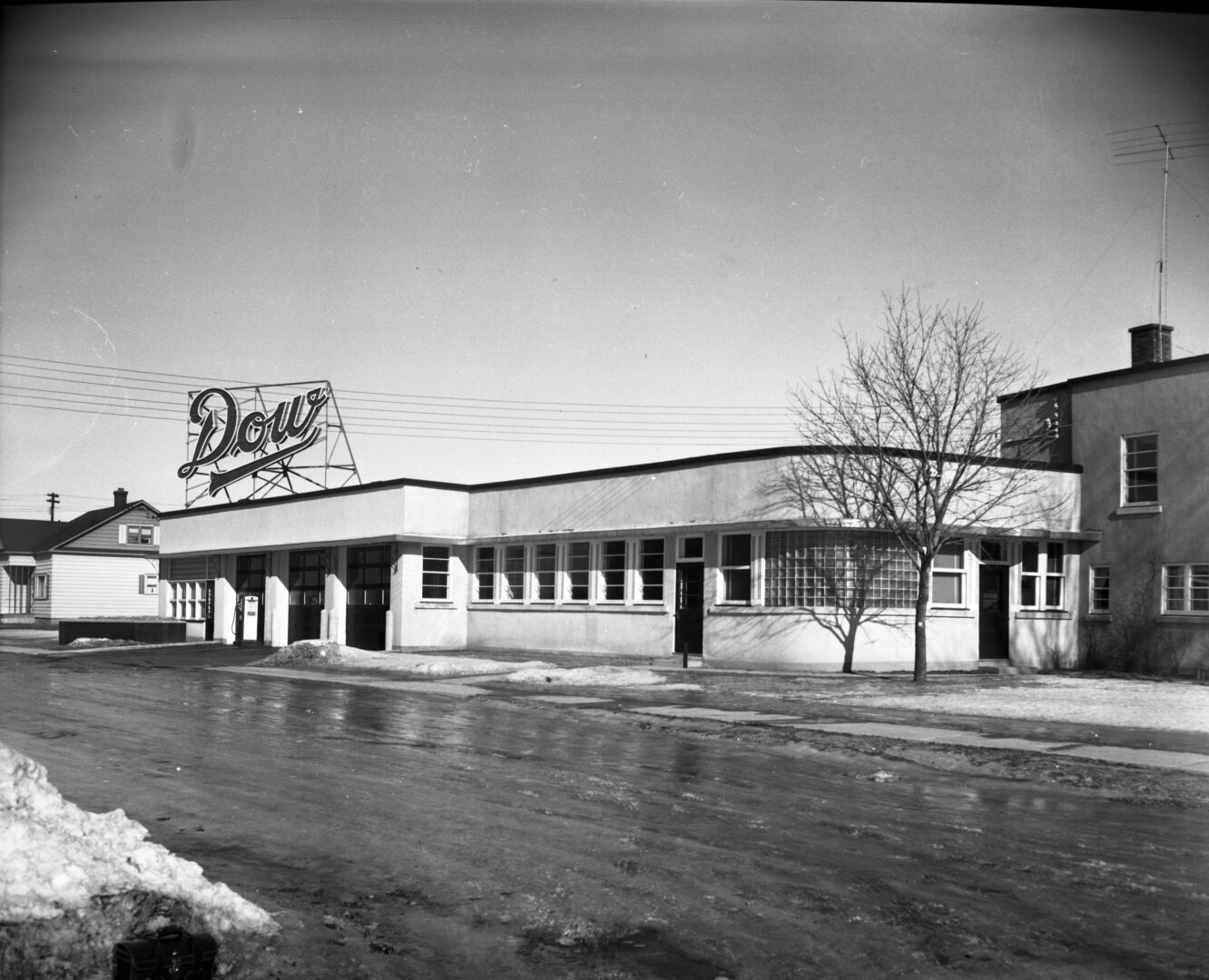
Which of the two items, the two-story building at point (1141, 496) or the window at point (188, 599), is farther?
the window at point (188, 599)

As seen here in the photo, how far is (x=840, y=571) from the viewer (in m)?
24.1

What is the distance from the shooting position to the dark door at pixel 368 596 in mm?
33062

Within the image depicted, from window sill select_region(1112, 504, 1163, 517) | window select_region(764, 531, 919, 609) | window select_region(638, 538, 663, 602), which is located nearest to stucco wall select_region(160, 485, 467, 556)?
window select_region(638, 538, 663, 602)

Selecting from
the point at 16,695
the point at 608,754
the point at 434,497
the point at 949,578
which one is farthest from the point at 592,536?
the point at 608,754

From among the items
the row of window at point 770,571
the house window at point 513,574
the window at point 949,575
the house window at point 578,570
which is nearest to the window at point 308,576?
the row of window at point 770,571

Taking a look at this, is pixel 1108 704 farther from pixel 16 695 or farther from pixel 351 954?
pixel 16 695

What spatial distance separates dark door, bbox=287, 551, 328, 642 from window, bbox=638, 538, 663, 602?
450 inches

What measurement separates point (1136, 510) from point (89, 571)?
55449mm

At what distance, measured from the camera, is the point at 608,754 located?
457 inches

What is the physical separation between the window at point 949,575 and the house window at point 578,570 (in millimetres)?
8539

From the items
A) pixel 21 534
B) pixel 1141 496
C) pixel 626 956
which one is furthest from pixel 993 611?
pixel 21 534

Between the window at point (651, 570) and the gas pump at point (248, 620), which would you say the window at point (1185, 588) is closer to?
the window at point (651, 570)

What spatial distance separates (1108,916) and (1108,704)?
12.2m

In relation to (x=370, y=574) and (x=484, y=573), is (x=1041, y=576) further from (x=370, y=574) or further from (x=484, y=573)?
(x=370, y=574)
